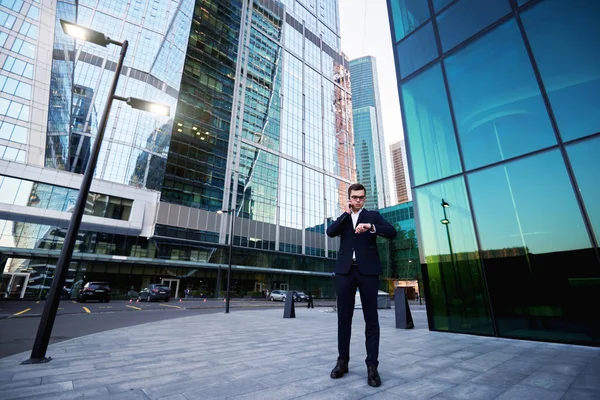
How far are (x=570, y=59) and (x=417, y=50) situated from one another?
4015 mm

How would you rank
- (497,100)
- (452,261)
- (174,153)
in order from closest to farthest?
(497,100)
(452,261)
(174,153)

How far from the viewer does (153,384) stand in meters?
2.79

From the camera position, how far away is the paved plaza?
98.4 inches

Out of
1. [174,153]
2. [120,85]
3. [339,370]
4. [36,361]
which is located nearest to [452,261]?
[339,370]

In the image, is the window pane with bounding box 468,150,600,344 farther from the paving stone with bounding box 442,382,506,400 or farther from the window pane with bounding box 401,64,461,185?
the paving stone with bounding box 442,382,506,400

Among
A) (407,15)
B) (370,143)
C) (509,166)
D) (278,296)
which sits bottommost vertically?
(278,296)

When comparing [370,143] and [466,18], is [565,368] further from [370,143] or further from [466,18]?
[370,143]

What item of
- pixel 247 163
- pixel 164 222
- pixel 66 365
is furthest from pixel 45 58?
pixel 66 365

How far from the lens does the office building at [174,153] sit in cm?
2800

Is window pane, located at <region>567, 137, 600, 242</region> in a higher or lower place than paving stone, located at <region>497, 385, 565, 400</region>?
higher

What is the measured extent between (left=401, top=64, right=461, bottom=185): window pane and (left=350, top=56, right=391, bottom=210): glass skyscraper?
379 feet

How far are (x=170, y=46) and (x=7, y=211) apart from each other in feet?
106

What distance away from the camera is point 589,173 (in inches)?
211

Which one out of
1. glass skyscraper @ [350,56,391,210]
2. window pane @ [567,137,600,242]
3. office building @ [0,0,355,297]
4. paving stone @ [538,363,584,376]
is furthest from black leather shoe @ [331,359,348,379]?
glass skyscraper @ [350,56,391,210]
